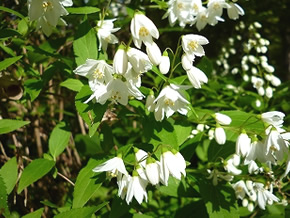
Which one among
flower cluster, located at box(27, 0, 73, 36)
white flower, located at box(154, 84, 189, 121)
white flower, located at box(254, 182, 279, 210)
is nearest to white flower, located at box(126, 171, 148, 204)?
white flower, located at box(154, 84, 189, 121)

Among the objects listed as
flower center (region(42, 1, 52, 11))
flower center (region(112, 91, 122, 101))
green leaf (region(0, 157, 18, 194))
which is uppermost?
flower center (region(42, 1, 52, 11))

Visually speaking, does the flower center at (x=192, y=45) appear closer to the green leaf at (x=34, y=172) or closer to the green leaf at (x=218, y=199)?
the green leaf at (x=218, y=199)

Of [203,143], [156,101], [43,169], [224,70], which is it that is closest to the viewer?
[156,101]

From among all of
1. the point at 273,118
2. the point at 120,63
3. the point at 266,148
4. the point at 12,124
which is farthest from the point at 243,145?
the point at 12,124

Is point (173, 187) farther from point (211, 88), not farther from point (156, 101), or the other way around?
point (211, 88)

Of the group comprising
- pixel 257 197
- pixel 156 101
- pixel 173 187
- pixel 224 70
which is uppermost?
pixel 156 101

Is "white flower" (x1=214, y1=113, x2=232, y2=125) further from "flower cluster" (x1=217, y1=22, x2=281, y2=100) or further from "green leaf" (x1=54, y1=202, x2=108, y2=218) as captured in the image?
"flower cluster" (x1=217, y1=22, x2=281, y2=100)

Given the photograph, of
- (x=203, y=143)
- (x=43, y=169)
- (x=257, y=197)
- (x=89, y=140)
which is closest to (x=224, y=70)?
(x=203, y=143)
